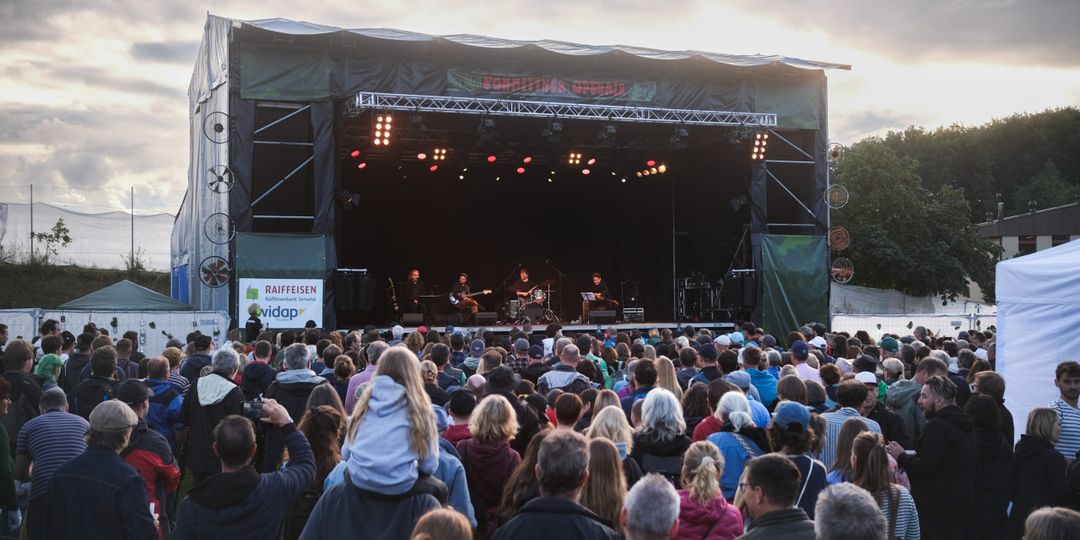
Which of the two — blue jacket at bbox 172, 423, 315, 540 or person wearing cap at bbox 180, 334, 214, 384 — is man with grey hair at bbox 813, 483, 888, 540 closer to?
blue jacket at bbox 172, 423, 315, 540

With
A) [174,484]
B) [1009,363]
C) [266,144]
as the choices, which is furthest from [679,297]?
[174,484]

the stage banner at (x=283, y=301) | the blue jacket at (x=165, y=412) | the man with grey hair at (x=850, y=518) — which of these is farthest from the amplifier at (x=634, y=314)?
the man with grey hair at (x=850, y=518)

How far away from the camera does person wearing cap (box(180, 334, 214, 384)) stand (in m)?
7.47

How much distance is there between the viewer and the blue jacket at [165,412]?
646 centimetres

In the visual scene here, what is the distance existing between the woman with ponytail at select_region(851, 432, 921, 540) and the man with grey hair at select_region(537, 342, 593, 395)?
86.6 inches

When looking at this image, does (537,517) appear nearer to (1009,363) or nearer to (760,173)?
(1009,363)

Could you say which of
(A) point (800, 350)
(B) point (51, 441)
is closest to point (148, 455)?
(B) point (51, 441)

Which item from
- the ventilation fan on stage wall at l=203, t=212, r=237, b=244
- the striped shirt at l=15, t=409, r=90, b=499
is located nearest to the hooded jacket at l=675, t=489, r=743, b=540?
the striped shirt at l=15, t=409, r=90, b=499

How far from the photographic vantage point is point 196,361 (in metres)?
→ 7.47

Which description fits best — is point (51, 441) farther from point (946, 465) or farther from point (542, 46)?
point (542, 46)

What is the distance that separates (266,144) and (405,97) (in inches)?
110

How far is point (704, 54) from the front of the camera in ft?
62.0

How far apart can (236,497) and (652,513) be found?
1747mm

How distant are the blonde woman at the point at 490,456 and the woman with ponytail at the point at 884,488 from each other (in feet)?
5.63
